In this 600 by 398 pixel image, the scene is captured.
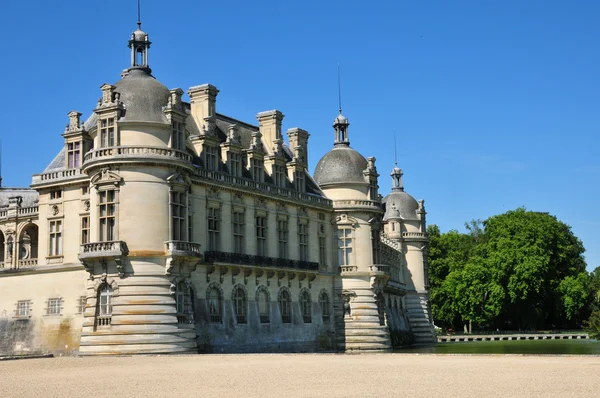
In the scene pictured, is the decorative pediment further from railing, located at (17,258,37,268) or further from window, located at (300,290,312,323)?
window, located at (300,290,312,323)

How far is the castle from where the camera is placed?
39.7m

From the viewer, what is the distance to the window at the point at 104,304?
1553 inches

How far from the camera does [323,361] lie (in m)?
32.0

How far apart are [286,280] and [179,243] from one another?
39.7 feet

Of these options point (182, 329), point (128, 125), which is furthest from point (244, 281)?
point (128, 125)

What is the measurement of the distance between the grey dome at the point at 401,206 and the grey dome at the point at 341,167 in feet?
60.4

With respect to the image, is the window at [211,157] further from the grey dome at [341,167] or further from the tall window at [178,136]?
the grey dome at [341,167]

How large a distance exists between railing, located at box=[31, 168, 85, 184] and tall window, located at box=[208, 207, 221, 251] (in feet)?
22.4

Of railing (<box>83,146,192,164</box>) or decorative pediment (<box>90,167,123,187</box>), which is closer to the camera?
decorative pediment (<box>90,167,123,187</box>)

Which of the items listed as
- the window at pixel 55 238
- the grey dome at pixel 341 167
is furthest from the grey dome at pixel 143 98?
the grey dome at pixel 341 167

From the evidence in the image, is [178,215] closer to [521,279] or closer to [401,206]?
[401,206]

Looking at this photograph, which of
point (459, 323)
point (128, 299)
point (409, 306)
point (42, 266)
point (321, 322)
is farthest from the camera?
point (459, 323)

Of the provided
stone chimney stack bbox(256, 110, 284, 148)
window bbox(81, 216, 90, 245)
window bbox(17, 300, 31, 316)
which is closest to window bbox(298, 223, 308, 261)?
stone chimney stack bbox(256, 110, 284, 148)

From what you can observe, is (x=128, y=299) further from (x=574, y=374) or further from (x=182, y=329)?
(x=574, y=374)
